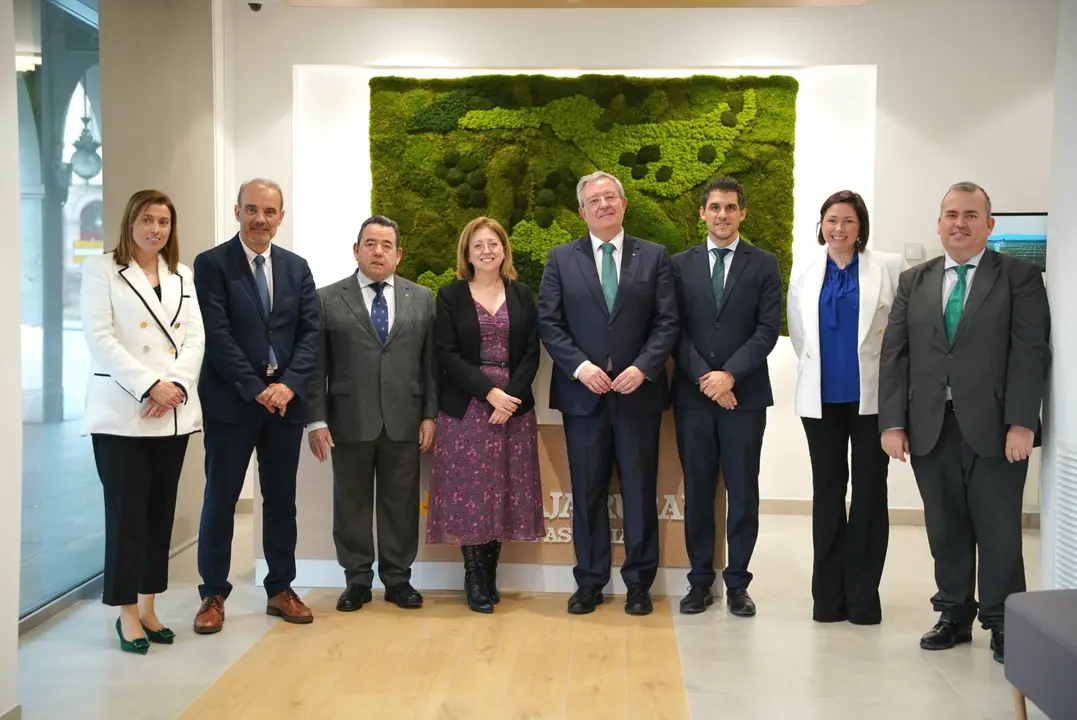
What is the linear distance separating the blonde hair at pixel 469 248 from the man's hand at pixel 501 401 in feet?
1.81

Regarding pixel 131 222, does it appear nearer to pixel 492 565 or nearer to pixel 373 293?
pixel 373 293

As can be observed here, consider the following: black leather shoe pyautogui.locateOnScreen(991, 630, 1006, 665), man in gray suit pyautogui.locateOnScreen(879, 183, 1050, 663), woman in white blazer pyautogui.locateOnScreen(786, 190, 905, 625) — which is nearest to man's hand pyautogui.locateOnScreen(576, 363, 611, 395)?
woman in white blazer pyautogui.locateOnScreen(786, 190, 905, 625)

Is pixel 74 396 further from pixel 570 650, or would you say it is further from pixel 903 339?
pixel 903 339

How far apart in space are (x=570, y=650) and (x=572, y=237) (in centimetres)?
348

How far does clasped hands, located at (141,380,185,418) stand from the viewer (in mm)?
3789

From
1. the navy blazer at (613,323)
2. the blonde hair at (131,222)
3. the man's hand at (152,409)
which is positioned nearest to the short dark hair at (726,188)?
the navy blazer at (613,323)

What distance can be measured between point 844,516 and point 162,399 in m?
2.86

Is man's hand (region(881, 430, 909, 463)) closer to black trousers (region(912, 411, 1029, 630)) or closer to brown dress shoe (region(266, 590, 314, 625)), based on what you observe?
black trousers (region(912, 411, 1029, 630))

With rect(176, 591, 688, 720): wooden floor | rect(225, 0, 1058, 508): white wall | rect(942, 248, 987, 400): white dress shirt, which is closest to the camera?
rect(176, 591, 688, 720): wooden floor

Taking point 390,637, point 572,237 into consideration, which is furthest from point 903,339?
point 572,237

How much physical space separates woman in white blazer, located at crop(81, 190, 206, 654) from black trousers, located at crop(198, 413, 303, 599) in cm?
25

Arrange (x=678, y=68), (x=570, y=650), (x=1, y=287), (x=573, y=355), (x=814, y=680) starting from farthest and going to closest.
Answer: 1. (x=678, y=68)
2. (x=573, y=355)
3. (x=570, y=650)
4. (x=814, y=680)
5. (x=1, y=287)

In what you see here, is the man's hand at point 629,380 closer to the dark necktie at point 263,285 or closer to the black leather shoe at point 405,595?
the black leather shoe at point 405,595

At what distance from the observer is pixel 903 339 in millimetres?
4094
